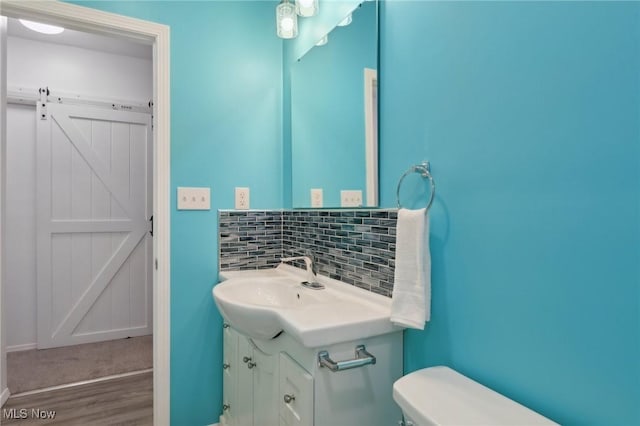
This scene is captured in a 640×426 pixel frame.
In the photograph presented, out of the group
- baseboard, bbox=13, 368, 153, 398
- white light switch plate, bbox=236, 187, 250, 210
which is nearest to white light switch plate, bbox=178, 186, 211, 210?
white light switch plate, bbox=236, 187, 250, 210

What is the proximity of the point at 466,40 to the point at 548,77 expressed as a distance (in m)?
0.28

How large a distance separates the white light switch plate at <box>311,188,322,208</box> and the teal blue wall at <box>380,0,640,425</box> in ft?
1.95

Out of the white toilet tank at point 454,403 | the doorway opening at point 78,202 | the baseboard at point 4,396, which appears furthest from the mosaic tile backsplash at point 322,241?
the baseboard at point 4,396

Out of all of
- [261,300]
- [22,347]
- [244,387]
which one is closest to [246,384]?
[244,387]

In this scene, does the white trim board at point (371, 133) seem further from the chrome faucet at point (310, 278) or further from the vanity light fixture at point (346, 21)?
the chrome faucet at point (310, 278)

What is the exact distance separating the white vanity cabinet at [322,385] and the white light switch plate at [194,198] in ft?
2.54

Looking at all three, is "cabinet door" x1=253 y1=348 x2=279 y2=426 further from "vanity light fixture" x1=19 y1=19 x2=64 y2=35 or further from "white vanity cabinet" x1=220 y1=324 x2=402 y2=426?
"vanity light fixture" x1=19 y1=19 x2=64 y2=35

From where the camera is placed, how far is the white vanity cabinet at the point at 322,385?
98 centimetres

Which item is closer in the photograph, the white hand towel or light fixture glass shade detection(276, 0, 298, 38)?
the white hand towel

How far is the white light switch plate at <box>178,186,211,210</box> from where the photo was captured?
1.73m

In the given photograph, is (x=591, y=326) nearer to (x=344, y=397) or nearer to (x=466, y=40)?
(x=344, y=397)

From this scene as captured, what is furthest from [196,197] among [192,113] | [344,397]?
[344,397]

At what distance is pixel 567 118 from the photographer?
0.74 metres

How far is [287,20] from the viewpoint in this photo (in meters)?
1.69
